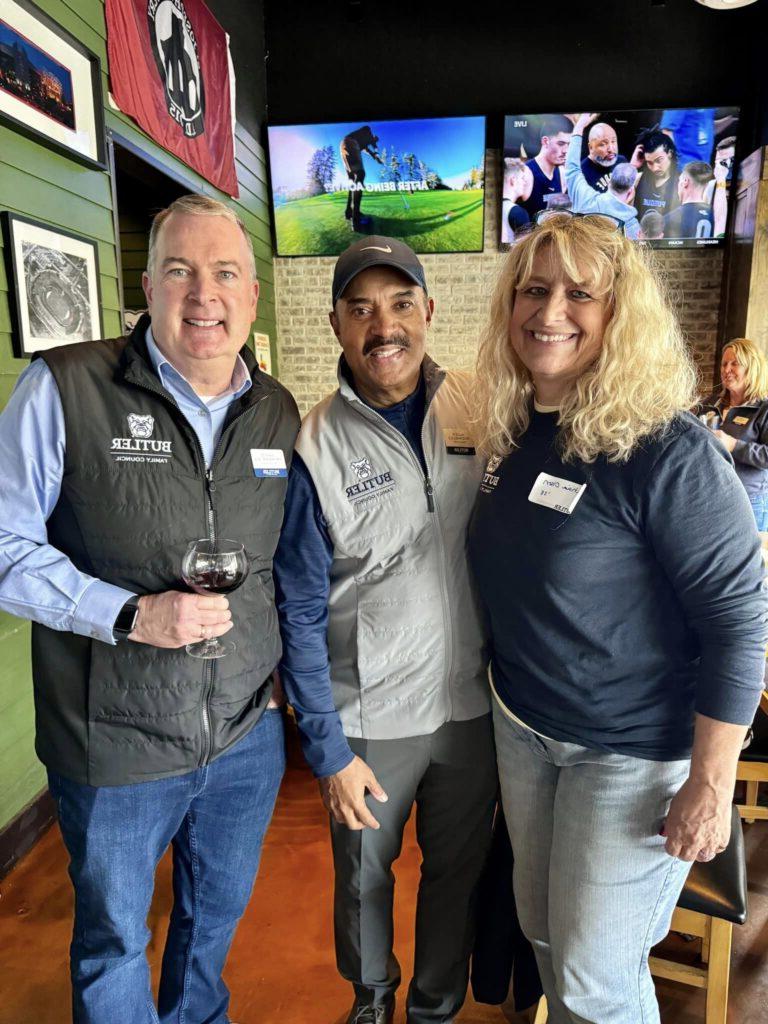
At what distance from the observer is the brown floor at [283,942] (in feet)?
5.87

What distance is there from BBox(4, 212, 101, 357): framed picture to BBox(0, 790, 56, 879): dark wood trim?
5.76 feet

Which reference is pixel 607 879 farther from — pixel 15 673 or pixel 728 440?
pixel 728 440

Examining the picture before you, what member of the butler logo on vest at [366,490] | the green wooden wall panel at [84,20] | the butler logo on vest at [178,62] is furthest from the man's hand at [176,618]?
the butler logo on vest at [178,62]

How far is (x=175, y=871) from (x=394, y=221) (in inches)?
222

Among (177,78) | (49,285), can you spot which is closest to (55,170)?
(49,285)

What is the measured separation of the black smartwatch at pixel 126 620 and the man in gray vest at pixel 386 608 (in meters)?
0.34

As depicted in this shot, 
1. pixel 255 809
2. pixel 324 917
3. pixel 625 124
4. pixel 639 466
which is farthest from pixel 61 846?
pixel 625 124

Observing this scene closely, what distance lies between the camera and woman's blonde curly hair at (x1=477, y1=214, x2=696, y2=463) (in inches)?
45.4

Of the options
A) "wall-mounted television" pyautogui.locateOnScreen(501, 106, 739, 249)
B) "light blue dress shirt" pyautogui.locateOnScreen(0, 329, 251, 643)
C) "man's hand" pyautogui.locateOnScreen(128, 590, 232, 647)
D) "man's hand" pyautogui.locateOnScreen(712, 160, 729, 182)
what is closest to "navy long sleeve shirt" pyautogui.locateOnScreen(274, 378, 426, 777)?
"man's hand" pyautogui.locateOnScreen(128, 590, 232, 647)

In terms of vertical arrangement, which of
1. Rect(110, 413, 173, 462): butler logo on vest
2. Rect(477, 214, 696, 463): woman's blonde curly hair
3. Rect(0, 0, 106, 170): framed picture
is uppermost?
Rect(0, 0, 106, 170): framed picture

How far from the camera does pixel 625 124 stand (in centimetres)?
559

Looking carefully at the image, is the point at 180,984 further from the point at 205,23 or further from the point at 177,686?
the point at 205,23

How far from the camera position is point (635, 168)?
18.6ft

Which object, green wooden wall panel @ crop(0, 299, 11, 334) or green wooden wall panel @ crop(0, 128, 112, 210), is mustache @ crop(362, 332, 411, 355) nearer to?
green wooden wall panel @ crop(0, 299, 11, 334)
